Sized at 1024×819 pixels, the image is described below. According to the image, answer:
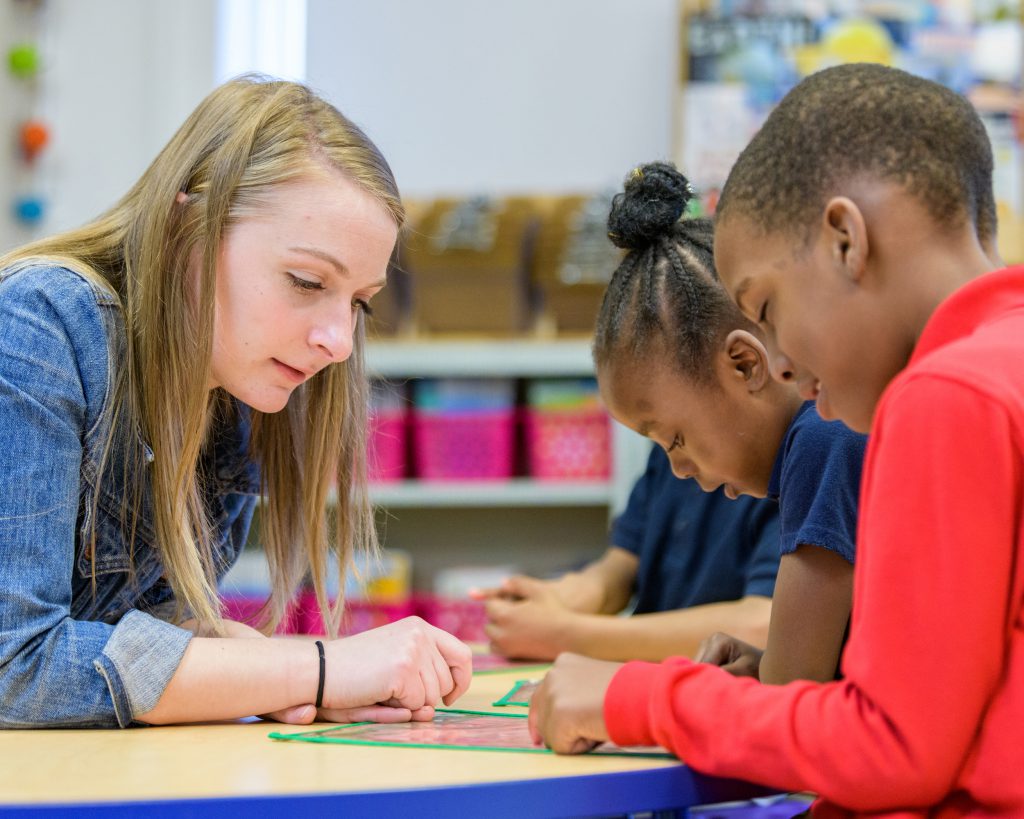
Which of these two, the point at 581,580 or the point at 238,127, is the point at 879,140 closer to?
the point at 238,127

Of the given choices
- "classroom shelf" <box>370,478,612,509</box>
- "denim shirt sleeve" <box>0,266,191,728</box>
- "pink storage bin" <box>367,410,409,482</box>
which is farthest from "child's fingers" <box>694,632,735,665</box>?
"pink storage bin" <box>367,410,409,482</box>

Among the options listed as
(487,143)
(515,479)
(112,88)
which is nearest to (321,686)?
(515,479)

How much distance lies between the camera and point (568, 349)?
2.77 meters

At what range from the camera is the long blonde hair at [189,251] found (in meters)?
1.14

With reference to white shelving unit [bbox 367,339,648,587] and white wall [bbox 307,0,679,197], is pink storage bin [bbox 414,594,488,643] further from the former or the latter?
white wall [bbox 307,0,679,197]

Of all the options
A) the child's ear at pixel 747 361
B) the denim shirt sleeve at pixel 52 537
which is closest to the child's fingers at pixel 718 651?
the child's ear at pixel 747 361

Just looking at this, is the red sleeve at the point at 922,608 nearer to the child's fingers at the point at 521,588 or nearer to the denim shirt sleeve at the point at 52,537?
the denim shirt sleeve at the point at 52,537

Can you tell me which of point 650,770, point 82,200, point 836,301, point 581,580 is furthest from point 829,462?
point 82,200

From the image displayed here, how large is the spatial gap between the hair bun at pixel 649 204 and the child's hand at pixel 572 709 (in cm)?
53

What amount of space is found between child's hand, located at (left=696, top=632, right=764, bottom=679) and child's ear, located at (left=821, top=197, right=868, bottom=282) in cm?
43

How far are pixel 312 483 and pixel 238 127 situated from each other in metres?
0.39

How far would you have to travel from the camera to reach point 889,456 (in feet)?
2.41

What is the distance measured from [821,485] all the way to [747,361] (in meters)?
0.23

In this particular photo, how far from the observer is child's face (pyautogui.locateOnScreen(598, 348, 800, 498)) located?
1.20m
